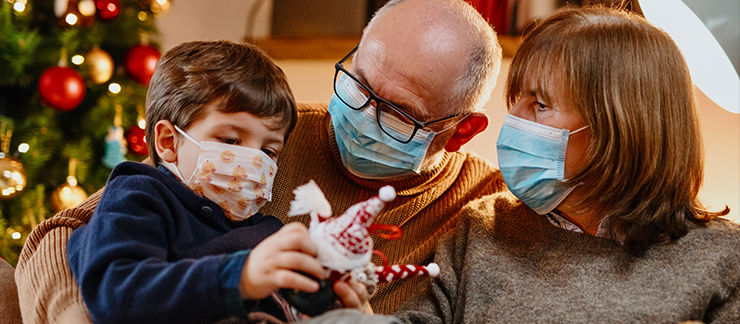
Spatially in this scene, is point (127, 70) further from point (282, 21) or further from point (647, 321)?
point (647, 321)

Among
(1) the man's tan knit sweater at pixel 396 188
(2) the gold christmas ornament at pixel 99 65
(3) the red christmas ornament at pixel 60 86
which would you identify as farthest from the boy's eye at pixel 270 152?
(2) the gold christmas ornament at pixel 99 65

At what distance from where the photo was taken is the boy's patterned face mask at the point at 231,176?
1.04m

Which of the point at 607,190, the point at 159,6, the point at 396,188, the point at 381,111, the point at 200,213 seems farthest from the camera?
the point at 159,6

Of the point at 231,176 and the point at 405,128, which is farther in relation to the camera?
the point at 405,128

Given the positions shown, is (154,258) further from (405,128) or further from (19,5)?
(19,5)

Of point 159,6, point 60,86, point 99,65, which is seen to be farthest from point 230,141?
point 159,6

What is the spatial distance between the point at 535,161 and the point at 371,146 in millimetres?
403

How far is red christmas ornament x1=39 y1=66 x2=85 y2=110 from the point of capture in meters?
2.08

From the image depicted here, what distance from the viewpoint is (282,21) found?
2998mm

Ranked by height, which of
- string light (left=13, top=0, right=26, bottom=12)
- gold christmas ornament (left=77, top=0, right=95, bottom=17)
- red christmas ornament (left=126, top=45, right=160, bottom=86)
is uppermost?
string light (left=13, top=0, right=26, bottom=12)

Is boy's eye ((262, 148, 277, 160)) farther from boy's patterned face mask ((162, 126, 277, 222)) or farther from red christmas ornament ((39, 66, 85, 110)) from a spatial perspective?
red christmas ornament ((39, 66, 85, 110))

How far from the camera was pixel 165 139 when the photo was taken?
3.67 ft

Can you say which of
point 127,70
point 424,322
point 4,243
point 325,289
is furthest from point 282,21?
point 325,289

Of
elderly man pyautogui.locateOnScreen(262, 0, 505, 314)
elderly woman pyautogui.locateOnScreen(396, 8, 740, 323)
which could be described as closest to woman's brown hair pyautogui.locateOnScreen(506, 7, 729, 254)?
elderly woman pyautogui.locateOnScreen(396, 8, 740, 323)
